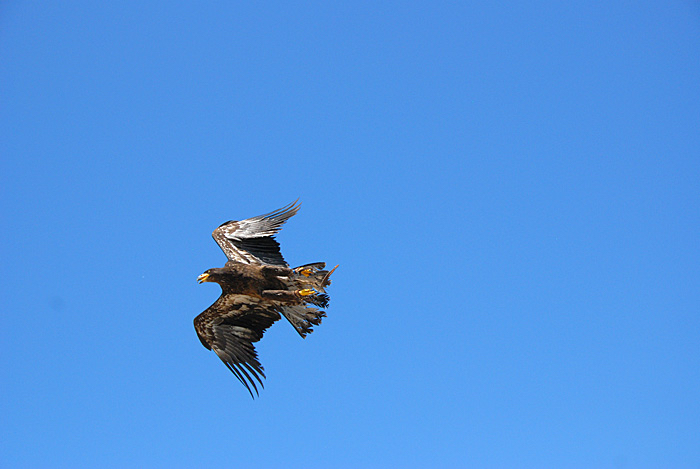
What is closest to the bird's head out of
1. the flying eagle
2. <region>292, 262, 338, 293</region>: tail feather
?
the flying eagle

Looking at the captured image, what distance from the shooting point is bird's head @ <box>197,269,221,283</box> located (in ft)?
44.7

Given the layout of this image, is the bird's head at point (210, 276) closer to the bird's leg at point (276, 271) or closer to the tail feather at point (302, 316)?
the bird's leg at point (276, 271)

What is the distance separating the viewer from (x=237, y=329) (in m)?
15.0

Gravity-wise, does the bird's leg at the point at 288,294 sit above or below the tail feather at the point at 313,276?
below

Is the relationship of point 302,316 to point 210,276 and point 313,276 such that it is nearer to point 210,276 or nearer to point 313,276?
point 313,276

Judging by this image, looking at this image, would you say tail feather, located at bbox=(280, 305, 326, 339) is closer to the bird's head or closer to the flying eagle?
the flying eagle

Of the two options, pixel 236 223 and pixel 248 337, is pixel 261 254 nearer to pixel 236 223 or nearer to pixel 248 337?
pixel 236 223

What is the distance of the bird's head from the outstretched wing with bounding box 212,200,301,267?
0.89 m

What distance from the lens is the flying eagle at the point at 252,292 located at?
1360cm

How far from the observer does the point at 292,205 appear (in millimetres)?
15297

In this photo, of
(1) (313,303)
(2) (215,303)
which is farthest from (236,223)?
(1) (313,303)

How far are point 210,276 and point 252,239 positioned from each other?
5.25 feet

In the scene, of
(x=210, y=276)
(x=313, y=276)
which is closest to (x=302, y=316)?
(x=313, y=276)

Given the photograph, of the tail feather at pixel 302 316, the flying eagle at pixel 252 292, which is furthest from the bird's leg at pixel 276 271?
the tail feather at pixel 302 316
